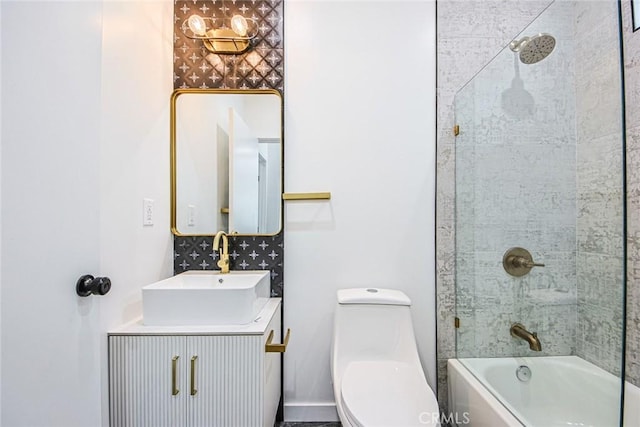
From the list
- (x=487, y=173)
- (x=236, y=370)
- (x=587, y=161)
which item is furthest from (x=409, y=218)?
(x=236, y=370)

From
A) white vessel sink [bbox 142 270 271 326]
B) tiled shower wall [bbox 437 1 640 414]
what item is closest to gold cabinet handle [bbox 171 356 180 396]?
white vessel sink [bbox 142 270 271 326]

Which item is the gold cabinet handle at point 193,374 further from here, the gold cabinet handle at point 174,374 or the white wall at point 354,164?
the white wall at point 354,164

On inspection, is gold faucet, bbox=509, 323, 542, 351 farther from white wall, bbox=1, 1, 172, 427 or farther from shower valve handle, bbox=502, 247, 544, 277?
white wall, bbox=1, 1, 172, 427

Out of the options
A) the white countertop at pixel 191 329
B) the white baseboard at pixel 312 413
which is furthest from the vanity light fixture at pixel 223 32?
the white baseboard at pixel 312 413

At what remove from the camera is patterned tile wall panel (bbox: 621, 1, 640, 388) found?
1.16 metres

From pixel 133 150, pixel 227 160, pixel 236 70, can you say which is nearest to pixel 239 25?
pixel 236 70

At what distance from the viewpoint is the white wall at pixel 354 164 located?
5.33 feet

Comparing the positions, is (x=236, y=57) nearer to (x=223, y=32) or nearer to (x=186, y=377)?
(x=223, y=32)

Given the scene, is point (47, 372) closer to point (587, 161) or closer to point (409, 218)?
point (409, 218)

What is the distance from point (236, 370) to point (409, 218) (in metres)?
1.08

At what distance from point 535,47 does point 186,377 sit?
1.84 meters

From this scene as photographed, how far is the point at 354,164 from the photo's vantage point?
5.36ft

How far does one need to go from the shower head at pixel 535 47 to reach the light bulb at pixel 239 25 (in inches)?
49.8

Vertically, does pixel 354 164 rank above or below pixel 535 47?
below
